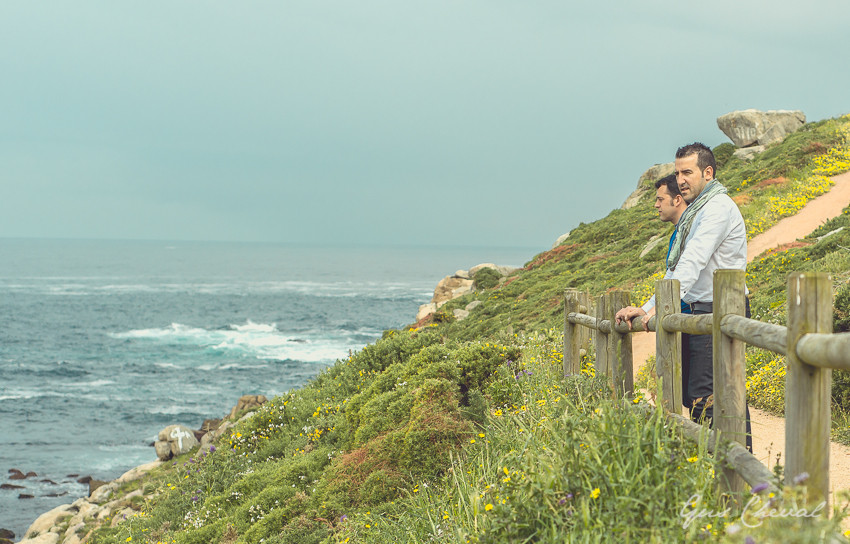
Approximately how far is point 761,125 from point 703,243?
3834 cm

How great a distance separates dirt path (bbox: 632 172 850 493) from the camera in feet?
21.1

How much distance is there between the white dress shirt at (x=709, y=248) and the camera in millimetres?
4359

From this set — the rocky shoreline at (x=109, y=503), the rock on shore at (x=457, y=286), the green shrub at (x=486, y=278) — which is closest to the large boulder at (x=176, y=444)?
the rocky shoreline at (x=109, y=503)

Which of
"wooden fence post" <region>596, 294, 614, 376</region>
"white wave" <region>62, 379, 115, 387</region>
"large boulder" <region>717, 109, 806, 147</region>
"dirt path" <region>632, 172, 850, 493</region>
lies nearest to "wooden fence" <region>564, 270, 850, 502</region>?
"wooden fence post" <region>596, 294, 614, 376</region>

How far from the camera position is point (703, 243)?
4.39m

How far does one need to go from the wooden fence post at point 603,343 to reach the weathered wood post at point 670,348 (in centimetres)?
130

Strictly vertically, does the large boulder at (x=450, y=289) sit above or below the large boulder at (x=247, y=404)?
above

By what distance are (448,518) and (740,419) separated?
85.9 inches

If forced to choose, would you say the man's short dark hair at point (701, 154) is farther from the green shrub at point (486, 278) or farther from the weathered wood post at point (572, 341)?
the green shrub at point (486, 278)

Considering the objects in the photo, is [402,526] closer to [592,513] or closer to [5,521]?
[592,513]

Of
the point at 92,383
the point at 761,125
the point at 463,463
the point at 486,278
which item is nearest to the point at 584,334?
the point at 463,463

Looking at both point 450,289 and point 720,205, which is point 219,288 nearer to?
point 450,289

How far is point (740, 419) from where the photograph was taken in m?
3.43

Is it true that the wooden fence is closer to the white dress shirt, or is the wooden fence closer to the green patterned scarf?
the white dress shirt
